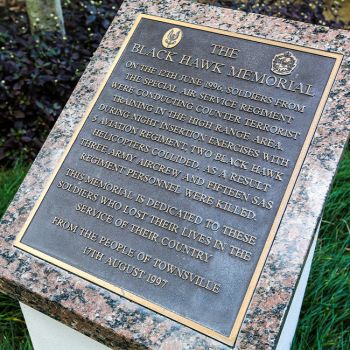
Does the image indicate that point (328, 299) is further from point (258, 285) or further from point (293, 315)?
point (258, 285)

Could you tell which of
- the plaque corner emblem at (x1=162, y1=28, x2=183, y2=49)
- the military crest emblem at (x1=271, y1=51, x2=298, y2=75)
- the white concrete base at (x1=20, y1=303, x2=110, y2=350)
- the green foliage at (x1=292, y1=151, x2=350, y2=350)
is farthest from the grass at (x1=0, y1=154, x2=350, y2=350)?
the plaque corner emblem at (x1=162, y1=28, x2=183, y2=49)

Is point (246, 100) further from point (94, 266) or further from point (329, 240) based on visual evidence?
point (329, 240)

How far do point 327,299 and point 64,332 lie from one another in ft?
4.51

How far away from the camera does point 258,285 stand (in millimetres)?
2031

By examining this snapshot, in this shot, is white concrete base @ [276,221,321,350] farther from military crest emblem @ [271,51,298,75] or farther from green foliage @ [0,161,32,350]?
green foliage @ [0,161,32,350]

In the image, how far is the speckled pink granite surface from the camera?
200cm

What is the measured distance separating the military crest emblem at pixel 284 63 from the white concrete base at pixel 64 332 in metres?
0.78

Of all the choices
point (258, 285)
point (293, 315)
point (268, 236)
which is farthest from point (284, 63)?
point (293, 315)

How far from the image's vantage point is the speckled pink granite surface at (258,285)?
78.8 inches

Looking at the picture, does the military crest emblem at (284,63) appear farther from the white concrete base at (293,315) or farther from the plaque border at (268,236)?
the white concrete base at (293,315)

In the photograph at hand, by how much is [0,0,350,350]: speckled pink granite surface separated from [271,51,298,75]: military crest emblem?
8 cm

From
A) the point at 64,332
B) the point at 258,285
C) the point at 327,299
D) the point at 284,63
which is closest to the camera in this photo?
the point at 258,285

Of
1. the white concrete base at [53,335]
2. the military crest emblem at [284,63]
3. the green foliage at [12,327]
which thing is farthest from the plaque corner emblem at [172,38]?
the green foliage at [12,327]

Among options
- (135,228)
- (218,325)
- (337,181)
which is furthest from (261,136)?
(337,181)
